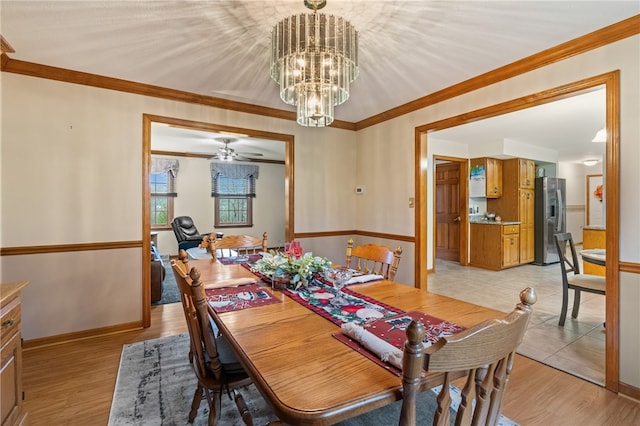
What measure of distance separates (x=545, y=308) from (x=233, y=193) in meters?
6.70

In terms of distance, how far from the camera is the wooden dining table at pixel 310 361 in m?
0.79

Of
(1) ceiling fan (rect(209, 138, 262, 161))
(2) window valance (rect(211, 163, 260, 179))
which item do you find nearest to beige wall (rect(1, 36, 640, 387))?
(1) ceiling fan (rect(209, 138, 262, 161))

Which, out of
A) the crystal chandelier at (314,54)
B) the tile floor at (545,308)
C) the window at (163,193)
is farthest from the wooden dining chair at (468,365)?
the window at (163,193)

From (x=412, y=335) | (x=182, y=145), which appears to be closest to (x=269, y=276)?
(x=412, y=335)

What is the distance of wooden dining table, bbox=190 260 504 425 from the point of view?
786 millimetres

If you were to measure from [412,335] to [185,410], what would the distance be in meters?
1.78

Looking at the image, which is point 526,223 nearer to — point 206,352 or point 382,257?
point 382,257

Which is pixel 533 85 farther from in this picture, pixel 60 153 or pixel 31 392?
pixel 31 392

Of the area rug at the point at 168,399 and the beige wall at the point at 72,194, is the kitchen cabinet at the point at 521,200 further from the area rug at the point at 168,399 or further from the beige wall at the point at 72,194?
the beige wall at the point at 72,194

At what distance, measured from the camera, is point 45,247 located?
2.69 meters

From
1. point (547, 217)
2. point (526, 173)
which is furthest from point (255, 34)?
point (547, 217)

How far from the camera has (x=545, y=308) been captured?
3617 mm

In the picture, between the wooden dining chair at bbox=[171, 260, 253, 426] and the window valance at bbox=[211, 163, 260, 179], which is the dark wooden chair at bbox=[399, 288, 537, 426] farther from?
the window valance at bbox=[211, 163, 260, 179]

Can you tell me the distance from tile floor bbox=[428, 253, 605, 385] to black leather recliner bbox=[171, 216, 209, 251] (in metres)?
4.64
